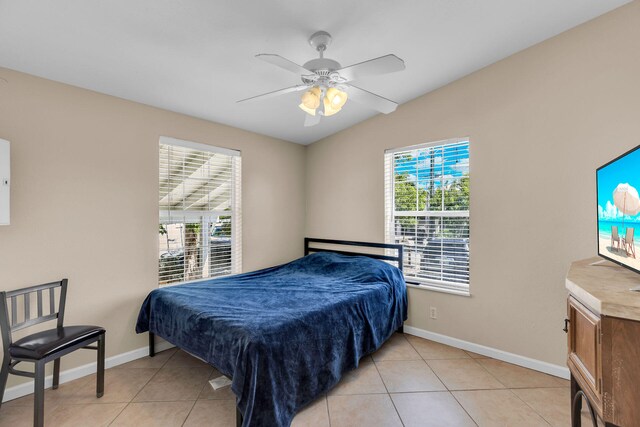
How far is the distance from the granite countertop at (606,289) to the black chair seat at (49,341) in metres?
2.80

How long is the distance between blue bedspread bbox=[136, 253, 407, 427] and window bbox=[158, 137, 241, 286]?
1.09ft

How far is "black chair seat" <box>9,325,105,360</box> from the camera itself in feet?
5.80

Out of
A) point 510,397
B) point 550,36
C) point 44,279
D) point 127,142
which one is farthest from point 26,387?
point 550,36

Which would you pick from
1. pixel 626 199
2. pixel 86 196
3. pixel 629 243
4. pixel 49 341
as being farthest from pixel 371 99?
pixel 49 341

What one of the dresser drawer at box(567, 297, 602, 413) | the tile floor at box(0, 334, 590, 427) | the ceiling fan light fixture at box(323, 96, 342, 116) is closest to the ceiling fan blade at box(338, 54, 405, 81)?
the ceiling fan light fixture at box(323, 96, 342, 116)

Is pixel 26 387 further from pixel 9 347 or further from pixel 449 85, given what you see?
pixel 449 85

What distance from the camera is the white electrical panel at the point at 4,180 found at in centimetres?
189

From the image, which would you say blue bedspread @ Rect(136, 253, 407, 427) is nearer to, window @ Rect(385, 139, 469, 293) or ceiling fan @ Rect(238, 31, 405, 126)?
window @ Rect(385, 139, 469, 293)

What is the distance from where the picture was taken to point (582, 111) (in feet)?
7.48

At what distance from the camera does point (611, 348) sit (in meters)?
0.95

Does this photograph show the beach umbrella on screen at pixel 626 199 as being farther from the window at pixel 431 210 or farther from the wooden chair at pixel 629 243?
the window at pixel 431 210

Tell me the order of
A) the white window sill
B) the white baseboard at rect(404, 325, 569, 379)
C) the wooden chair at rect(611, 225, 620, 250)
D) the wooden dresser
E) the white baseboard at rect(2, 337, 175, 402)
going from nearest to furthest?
the wooden dresser < the wooden chair at rect(611, 225, 620, 250) < the white baseboard at rect(2, 337, 175, 402) < the white baseboard at rect(404, 325, 569, 379) < the white window sill

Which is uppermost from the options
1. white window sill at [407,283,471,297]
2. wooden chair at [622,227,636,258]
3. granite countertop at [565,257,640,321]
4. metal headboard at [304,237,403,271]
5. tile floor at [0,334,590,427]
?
wooden chair at [622,227,636,258]

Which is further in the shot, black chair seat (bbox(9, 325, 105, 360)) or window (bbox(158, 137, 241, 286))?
window (bbox(158, 137, 241, 286))
